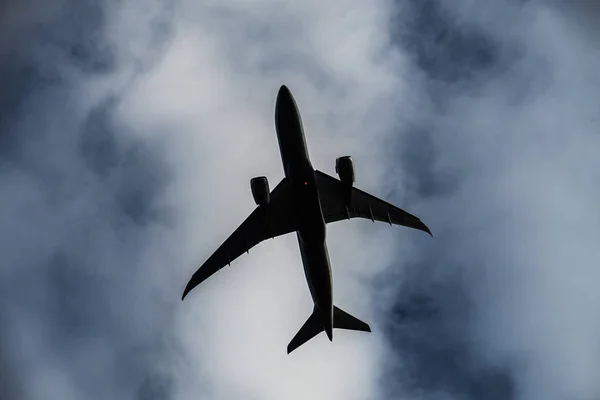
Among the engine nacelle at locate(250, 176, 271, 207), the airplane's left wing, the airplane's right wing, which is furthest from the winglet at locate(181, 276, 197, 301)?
the airplane's right wing

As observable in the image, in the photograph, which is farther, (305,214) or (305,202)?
(305,214)

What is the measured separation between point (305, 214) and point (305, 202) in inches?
37.5

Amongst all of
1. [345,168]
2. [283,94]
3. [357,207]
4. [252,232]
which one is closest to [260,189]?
[252,232]

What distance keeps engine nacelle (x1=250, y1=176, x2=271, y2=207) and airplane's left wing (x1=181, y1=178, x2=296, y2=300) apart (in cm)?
257

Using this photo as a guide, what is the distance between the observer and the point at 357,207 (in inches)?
1640

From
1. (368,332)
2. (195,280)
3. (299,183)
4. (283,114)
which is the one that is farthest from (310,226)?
(368,332)

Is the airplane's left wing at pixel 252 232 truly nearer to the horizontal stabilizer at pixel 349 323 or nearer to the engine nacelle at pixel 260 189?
the engine nacelle at pixel 260 189

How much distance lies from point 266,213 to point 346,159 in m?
7.29

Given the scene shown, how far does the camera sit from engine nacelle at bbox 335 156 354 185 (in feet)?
122

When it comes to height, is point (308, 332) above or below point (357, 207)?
below

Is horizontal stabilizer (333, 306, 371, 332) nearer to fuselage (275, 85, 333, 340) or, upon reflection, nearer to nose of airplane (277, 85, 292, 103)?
fuselage (275, 85, 333, 340)

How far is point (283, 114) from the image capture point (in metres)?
33.9

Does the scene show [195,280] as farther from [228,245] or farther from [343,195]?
[343,195]

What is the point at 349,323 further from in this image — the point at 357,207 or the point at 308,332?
the point at 357,207
